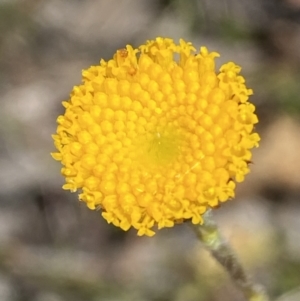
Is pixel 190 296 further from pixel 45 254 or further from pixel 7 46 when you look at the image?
pixel 7 46

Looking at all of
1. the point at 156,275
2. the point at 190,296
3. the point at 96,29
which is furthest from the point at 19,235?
the point at 96,29

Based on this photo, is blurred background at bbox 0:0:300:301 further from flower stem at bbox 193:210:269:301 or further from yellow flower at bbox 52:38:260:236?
yellow flower at bbox 52:38:260:236

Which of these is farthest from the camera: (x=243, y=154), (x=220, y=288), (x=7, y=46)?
(x=7, y=46)

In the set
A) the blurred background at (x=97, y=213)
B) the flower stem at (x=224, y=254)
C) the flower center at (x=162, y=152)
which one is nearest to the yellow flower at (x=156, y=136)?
the flower center at (x=162, y=152)

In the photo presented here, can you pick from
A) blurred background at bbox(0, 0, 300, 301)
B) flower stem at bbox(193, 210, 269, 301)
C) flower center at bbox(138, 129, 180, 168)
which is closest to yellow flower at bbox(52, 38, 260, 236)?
flower center at bbox(138, 129, 180, 168)

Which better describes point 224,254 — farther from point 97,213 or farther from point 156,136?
point 97,213

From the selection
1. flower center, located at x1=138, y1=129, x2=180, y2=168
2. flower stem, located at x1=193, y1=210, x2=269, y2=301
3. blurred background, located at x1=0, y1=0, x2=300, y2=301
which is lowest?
flower stem, located at x1=193, y1=210, x2=269, y2=301
